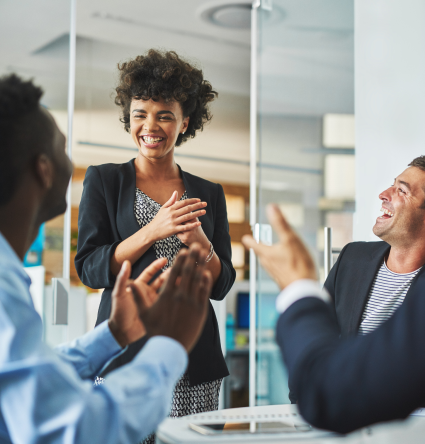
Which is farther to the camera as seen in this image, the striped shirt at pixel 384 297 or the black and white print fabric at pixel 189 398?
the striped shirt at pixel 384 297

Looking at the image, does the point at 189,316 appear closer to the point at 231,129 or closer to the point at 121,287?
the point at 121,287

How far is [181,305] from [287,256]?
0.61 ft

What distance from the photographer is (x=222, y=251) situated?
5.75ft

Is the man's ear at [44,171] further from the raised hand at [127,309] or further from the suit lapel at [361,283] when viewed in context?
the suit lapel at [361,283]

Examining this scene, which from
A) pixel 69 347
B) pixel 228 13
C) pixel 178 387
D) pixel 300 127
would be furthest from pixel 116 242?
pixel 228 13

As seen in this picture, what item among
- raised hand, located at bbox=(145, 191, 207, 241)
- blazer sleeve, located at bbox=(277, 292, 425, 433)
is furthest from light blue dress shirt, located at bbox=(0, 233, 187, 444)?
raised hand, located at bbox=(145, 191, 207, 241)

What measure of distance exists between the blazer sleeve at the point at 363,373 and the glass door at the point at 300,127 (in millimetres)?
2296

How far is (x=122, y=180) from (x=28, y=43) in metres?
3.09

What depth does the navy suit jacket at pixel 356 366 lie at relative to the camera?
25.4 inches

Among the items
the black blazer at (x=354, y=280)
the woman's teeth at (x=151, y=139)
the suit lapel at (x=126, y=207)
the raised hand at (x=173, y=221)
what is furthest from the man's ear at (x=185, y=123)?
the black blazer at (x=354, y=280)

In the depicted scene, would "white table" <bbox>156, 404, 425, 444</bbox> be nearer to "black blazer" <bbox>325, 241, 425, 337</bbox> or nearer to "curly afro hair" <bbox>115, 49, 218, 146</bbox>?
"black blazer" <bbox>325, 241, 425, 337</bbox>

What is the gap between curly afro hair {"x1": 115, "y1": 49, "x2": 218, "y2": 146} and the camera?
67.7 inches

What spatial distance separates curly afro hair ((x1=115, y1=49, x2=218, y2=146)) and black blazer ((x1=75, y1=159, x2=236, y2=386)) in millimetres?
249

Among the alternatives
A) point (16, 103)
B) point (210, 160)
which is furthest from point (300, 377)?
point (210, 160)
